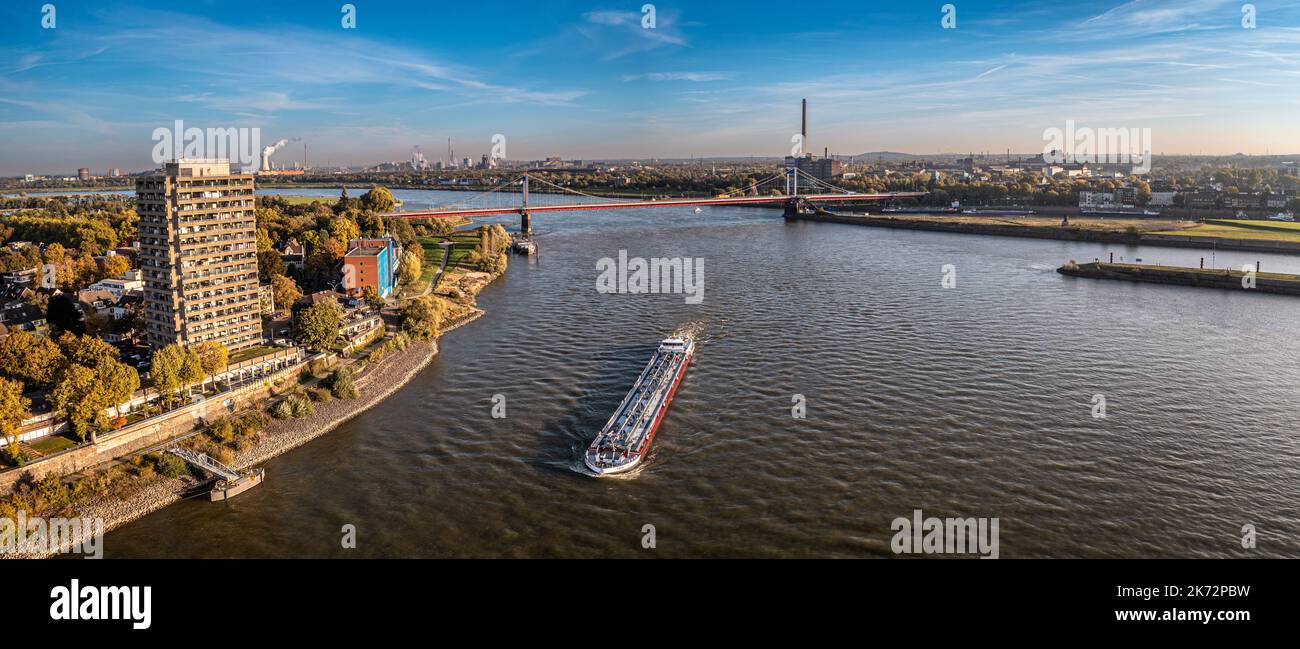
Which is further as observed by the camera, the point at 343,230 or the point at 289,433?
the point at 343,230

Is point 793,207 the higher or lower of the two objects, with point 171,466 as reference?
higher

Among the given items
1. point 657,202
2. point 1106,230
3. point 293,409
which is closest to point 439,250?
point 657,202

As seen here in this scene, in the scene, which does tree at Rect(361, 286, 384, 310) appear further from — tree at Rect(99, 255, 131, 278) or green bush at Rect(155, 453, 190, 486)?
green bush at Rect(155, 453, 190, 486)

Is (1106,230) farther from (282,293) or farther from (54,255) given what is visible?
(54,255)

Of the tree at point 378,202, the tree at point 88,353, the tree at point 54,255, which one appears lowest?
the tree at point 88,353

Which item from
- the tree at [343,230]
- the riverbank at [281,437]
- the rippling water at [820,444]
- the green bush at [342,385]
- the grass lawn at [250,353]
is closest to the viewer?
the rippling water at [820,444]

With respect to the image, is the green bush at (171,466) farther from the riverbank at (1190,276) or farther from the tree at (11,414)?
the riverbank at (1190,276)

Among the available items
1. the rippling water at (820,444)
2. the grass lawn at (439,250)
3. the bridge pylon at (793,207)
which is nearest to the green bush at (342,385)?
the rippling water at (820,444)
